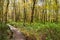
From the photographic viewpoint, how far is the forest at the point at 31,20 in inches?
516

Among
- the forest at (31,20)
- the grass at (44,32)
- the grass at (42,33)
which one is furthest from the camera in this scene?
the grass at (44,32)

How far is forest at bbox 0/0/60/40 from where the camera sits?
13109 mm

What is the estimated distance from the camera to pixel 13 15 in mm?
29562

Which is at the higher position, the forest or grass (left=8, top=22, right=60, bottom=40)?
the forest

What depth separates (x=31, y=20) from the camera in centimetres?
2091

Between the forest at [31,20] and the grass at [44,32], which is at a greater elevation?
the forest at [31,20]

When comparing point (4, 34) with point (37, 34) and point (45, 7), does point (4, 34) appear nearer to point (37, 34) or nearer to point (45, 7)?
point (37, 34)

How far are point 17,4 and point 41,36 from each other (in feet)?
50.6

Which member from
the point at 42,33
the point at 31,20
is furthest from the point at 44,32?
the point at 31,20

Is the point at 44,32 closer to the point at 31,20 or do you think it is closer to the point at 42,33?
the point at 42,33

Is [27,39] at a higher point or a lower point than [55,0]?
lower

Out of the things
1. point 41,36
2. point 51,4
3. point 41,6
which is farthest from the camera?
point 41,6

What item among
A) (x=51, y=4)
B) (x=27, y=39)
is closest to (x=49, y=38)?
(x=27, y=39)

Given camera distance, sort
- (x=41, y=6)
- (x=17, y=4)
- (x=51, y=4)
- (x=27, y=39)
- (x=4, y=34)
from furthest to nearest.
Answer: (x=17, y=4) < (x=41, y=6) < (x=51, y=4) < (x=27, y=39) < (x=4, y=34)
